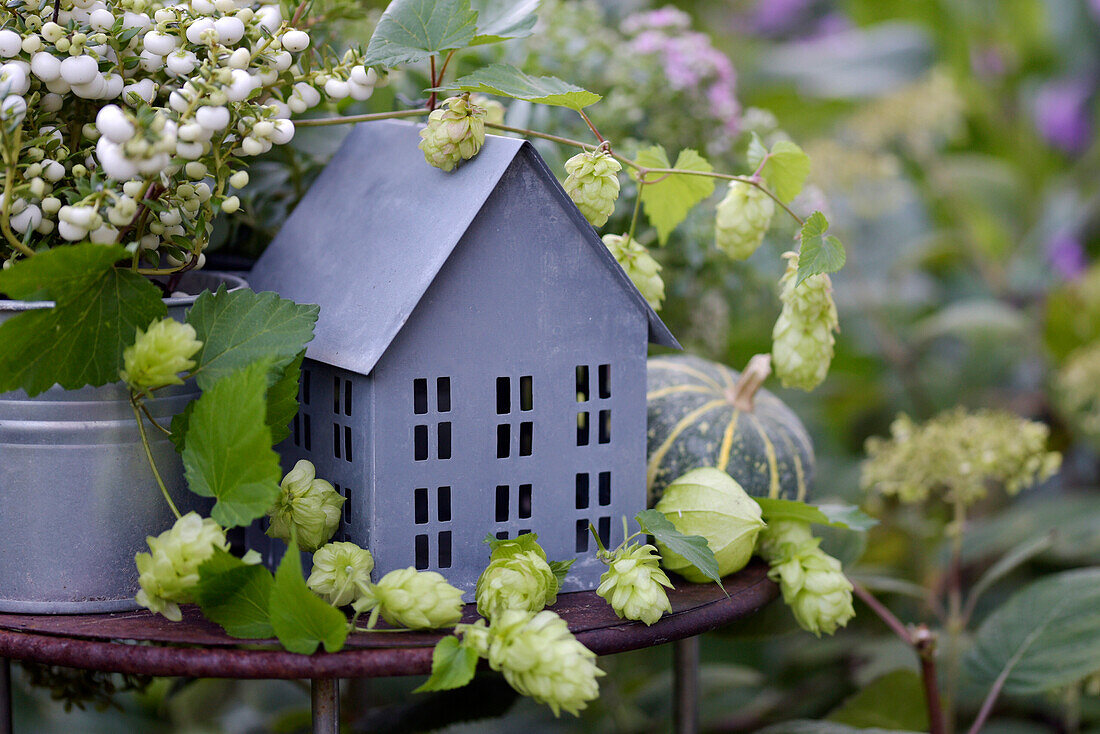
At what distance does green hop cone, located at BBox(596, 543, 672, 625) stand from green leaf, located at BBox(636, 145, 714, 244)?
0.28 m

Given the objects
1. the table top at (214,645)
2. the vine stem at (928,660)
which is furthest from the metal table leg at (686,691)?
the table top at (214,645)

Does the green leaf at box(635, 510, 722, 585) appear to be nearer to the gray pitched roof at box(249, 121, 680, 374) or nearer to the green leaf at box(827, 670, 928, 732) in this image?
the gray pitched roof at box(249, 121, 680, 374)

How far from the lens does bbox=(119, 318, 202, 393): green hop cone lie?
0.58 m

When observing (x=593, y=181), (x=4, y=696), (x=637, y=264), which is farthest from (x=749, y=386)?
(x=4, y=696)

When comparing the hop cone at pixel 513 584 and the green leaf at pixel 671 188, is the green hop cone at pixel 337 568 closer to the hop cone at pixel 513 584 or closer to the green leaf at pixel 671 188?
the hop cone at pixel 513 584

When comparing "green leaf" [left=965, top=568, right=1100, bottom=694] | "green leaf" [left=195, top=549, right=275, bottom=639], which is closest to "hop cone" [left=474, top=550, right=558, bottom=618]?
"green leaf" [left=195, top=549, right=275, bottom=639]

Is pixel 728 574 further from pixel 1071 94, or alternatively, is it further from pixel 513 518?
pixel 1071 94

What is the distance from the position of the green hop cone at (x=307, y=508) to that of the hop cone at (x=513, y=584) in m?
0.11

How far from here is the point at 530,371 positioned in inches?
27.2

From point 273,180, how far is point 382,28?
0.91 ft

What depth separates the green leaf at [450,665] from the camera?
0.56 m

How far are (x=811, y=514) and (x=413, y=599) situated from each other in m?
0.33

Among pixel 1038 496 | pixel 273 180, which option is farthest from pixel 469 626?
pixel 1038 496

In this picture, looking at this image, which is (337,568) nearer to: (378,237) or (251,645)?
(251,645)
